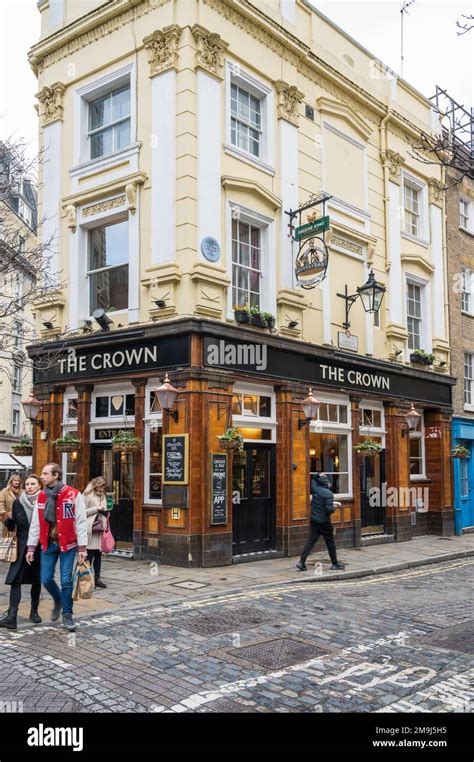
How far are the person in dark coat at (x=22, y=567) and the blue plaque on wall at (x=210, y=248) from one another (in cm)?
660

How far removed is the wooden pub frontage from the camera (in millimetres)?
12977

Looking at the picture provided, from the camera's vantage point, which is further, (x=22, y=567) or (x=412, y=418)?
(x=412, y=418)

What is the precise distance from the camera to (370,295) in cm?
1681

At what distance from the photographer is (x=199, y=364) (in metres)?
13.0

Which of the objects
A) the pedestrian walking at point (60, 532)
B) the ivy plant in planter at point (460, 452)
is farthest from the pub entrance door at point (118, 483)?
the ivy plant in planter at point (460, 452)

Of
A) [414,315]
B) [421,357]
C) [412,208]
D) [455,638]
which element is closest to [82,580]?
[455,638]

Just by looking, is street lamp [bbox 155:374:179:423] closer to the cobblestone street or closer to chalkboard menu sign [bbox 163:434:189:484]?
chalkboard menu sign [bbox 163:434:189:484]

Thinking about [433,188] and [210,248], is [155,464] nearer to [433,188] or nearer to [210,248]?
[210,248]

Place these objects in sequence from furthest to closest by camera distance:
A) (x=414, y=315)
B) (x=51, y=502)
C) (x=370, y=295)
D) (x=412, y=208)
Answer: (x=412, y=208), (x=414, y=315), (x=370, y=295), (x=51, y=502)

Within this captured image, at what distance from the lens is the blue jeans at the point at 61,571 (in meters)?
7.94

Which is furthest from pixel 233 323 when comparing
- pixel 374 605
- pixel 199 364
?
pixel 374 605

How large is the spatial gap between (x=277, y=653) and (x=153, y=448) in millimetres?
7201
